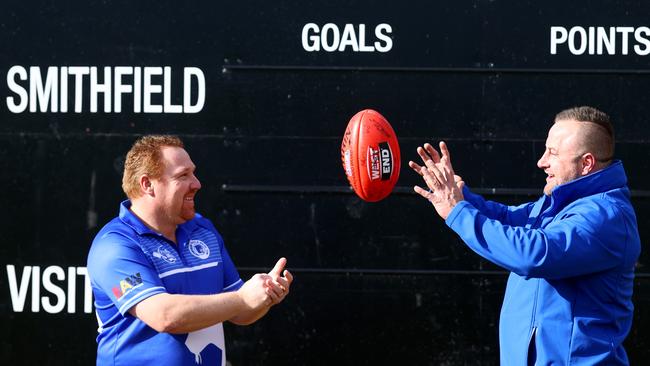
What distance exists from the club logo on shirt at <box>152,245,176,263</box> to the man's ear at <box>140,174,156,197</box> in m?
0.18

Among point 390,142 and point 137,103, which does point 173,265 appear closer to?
point 390,142

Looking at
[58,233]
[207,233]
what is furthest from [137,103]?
[207,233]

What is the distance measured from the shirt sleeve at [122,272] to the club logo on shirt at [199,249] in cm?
22

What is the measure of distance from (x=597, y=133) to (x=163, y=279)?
56.7 inches

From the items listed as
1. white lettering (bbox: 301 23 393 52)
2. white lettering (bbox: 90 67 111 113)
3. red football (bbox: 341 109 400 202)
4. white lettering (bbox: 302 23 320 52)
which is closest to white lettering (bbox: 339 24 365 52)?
white lettering (bbox: 301 23 393 52)

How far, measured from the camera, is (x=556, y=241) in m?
2.73

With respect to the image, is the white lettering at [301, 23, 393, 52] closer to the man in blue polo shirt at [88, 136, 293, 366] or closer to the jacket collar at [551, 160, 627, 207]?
the man in blue polo shirt at [88, 136, 293, 366]

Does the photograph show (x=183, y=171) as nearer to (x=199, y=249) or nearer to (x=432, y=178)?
(x=199, y=249)

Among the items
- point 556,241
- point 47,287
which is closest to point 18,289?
point 47,287

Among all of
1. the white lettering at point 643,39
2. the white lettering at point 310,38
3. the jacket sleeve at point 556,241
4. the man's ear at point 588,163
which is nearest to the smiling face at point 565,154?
the man's ear at point 588,163

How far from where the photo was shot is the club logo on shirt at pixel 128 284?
278 centimetres

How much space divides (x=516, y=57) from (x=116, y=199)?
1.77m

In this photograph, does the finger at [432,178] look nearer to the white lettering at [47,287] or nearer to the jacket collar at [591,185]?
the jacket collar at [591,185]

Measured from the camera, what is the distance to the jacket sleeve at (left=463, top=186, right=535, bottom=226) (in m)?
3.41
